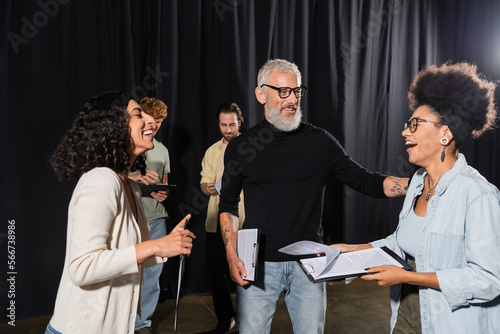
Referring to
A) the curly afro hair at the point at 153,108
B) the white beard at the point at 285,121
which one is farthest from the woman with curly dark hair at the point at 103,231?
the curly afro hair at the point at 153,108

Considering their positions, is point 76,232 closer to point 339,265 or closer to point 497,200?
point 339,265

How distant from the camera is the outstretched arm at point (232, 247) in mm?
1644

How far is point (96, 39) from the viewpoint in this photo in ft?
11.1

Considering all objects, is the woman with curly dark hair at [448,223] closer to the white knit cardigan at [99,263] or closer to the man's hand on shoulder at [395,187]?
the man's hand on shoulder at [395,187]

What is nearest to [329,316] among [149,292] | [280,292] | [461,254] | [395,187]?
[149,292]

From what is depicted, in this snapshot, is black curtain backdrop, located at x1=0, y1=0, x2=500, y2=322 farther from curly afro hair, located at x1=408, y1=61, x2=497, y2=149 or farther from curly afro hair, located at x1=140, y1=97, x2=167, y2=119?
curly afro hair, located at x1=408, y1=61, x2=497, y2=149

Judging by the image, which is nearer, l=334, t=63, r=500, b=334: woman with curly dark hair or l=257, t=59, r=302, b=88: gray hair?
l=334, t=63, r=500, b=334: woman with curly dark hair

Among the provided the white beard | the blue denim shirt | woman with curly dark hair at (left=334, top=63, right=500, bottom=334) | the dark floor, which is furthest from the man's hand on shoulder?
the dark floor

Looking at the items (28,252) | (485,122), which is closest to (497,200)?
(485,122)

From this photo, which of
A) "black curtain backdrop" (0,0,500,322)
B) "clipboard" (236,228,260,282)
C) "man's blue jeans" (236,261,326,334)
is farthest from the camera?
"black curtain backdrop" (0,0,500,322)

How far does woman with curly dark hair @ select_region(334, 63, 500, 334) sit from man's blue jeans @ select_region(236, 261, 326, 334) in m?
0.32

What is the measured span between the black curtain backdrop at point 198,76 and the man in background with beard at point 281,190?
6.25 feet

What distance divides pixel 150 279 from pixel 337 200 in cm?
210

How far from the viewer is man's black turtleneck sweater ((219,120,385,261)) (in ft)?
5.82
